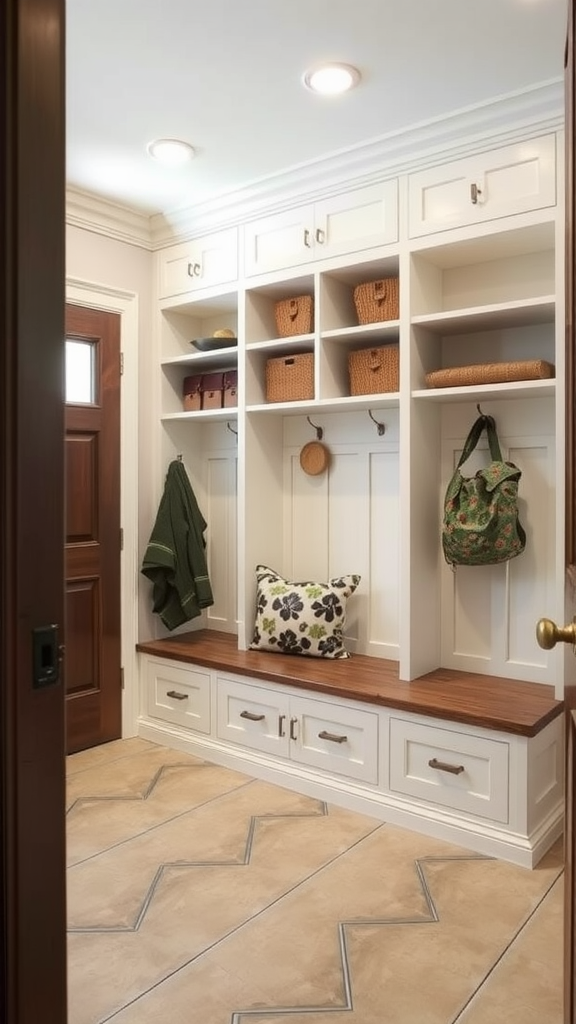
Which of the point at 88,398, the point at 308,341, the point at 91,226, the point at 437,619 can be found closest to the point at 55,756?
the point at 437,619

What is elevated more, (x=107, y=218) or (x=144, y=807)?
(x=107, y=218)

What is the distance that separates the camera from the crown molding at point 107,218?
334 cm

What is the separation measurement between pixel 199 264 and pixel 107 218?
480 millimetres

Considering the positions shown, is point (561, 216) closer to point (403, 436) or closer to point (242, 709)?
point (403, 436)

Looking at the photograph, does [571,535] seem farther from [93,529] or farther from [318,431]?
[93,529]

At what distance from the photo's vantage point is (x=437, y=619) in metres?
3.09

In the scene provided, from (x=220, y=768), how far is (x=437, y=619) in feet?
3.90

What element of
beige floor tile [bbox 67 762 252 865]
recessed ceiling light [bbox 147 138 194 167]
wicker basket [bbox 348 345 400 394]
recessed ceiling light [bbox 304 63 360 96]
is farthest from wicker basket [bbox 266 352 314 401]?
beige floor tile [bbox 67 762 252 865]

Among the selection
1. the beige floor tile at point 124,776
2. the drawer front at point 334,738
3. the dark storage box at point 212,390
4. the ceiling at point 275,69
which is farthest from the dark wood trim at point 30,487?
the dark storage box at point 212,390

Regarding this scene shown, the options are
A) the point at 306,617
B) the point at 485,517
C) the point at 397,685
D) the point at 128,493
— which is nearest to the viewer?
the point at 485,517

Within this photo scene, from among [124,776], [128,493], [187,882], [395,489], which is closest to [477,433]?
[395,489]

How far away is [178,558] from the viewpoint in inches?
144

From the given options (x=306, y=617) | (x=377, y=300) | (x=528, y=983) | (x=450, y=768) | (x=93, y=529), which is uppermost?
(x=377, y=300)

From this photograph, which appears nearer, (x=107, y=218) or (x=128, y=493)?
(x=107, y=218)
